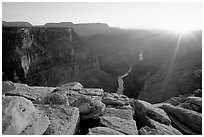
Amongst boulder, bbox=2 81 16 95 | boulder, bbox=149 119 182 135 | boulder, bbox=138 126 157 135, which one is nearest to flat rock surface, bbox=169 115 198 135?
boulder, bbox=149 119 182 135

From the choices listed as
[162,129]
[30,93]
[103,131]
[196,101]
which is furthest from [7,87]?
[196,101]

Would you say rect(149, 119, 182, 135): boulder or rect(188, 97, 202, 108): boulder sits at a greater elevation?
rect(188, 97, 202, 108): boulder

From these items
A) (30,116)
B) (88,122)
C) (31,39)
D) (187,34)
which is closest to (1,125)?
(30,116)

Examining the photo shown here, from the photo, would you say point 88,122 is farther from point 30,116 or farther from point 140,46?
point 140,46

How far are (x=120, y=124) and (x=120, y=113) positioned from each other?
0.76 meters

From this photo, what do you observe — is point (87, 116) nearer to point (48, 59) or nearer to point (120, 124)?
point (120, 124)

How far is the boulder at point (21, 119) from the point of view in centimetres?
358

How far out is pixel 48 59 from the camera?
33.7 meters

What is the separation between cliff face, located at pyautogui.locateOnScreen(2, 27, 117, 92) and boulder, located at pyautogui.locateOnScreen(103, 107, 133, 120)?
948 inches

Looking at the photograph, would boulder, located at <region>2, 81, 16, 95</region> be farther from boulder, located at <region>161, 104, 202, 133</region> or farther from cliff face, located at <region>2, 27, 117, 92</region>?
cliff face, located at <region>2, 27, 117, 92</region>

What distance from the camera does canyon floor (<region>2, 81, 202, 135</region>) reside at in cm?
392

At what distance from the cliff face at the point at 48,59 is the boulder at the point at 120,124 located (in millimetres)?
24708

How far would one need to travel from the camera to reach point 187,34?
180 ft

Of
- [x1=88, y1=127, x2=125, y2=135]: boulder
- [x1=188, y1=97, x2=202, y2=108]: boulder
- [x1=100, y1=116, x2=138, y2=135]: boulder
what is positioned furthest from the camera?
[x1=188, y1=97, x2=202, y2=108]: boulder
